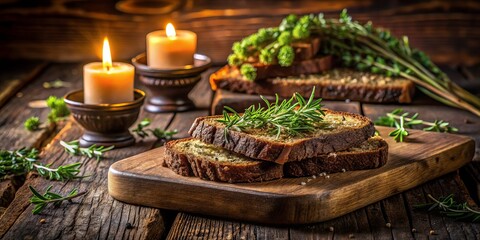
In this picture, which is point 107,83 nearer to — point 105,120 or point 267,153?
point 105,120

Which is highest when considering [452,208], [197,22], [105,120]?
[452,208]

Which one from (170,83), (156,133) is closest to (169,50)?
(170,83)

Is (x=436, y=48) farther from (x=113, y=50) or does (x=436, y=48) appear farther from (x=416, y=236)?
(x=416, y=236)

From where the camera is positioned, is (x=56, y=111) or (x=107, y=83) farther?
(x=56, y=111)

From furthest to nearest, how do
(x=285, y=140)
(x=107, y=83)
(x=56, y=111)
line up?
(x=56, y=111) < (x=107, y=83) < (x=285, y=140)

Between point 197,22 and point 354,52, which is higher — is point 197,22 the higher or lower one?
the lower one

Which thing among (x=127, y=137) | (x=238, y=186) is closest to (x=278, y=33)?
(x=127, y=137)

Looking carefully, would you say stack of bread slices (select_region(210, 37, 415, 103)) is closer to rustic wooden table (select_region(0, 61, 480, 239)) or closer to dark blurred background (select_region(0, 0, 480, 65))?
rustic wooden table (select_region(0, 61, 480, 239))

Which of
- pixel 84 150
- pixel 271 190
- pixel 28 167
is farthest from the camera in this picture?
pixel 84 150
